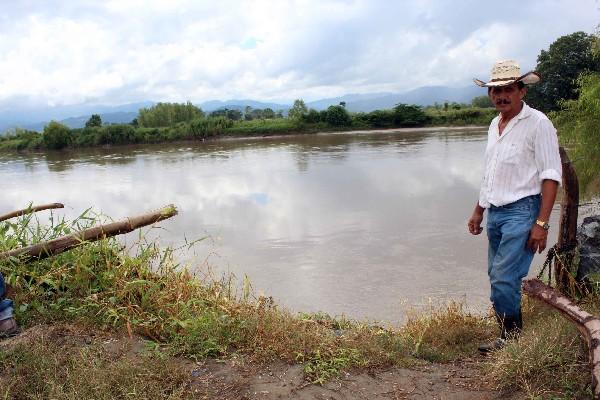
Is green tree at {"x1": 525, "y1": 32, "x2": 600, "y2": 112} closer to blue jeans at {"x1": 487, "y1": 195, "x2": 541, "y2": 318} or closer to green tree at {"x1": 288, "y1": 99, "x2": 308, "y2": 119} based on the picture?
green tree at {"x1": 288, "y1": 99, "x2": 308, "y2": 119}

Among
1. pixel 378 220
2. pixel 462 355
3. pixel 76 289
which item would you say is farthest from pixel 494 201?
pixel 378 220

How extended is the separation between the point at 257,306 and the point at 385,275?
3664 millimetres

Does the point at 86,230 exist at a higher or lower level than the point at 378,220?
higher

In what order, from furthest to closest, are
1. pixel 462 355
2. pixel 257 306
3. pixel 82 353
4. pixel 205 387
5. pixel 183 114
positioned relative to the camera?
pixel 183 114, pixel 257 306, pixel 462 355, pixel 82 353, pixel 205 387

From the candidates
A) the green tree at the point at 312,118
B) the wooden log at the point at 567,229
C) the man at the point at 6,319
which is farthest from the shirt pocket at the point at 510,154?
the green tree at the point at 312,118

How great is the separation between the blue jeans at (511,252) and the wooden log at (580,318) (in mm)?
102

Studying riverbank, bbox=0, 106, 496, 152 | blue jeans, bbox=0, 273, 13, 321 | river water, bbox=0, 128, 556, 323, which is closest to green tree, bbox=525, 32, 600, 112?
river water, bbox=0, 128, 556, 323

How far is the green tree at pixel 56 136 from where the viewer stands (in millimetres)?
47812

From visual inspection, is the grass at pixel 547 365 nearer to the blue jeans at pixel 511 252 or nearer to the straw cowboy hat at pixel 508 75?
the blue jeans at pixel 511 252

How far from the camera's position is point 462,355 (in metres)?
3.32

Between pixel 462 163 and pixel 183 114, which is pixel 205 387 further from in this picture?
pixel 183 114

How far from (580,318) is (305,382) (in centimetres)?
145

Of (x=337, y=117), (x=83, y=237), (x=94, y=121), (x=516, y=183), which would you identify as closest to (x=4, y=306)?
(x=83, y=237)

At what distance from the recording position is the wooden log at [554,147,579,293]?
3363 millimetres
